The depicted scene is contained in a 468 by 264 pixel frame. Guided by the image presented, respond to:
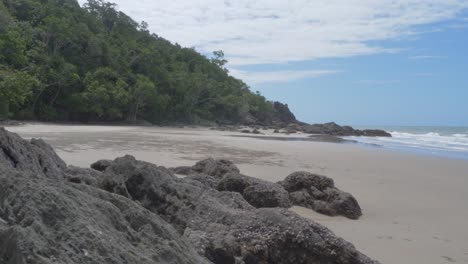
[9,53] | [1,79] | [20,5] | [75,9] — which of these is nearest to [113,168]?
[1,79]

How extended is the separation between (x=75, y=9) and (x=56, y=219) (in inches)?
2639

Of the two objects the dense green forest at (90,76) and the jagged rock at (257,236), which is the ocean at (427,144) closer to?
the jagged rock at (257,236)

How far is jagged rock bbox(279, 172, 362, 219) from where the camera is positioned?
24.2 ft

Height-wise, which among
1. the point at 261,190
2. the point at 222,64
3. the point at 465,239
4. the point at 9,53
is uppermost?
the point at 222,64

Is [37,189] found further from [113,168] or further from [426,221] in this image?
[426,221]

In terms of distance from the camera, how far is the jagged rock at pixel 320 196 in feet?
24.2

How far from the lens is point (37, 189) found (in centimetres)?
240

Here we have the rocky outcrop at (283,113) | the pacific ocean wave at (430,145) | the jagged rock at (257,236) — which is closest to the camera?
the jagged rock at (257,236)

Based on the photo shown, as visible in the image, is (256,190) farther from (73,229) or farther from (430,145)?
(430,145)

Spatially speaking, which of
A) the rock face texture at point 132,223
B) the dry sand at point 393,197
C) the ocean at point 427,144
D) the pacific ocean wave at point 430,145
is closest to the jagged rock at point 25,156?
the rock face texture at point 132,223

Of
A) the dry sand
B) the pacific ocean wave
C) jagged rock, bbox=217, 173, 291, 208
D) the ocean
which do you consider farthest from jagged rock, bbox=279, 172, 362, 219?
the pacific ocean wave

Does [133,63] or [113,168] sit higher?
[133,63]

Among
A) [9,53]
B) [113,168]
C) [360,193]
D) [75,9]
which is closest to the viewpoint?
[113,168]

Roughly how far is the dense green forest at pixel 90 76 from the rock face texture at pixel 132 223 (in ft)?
64.9
